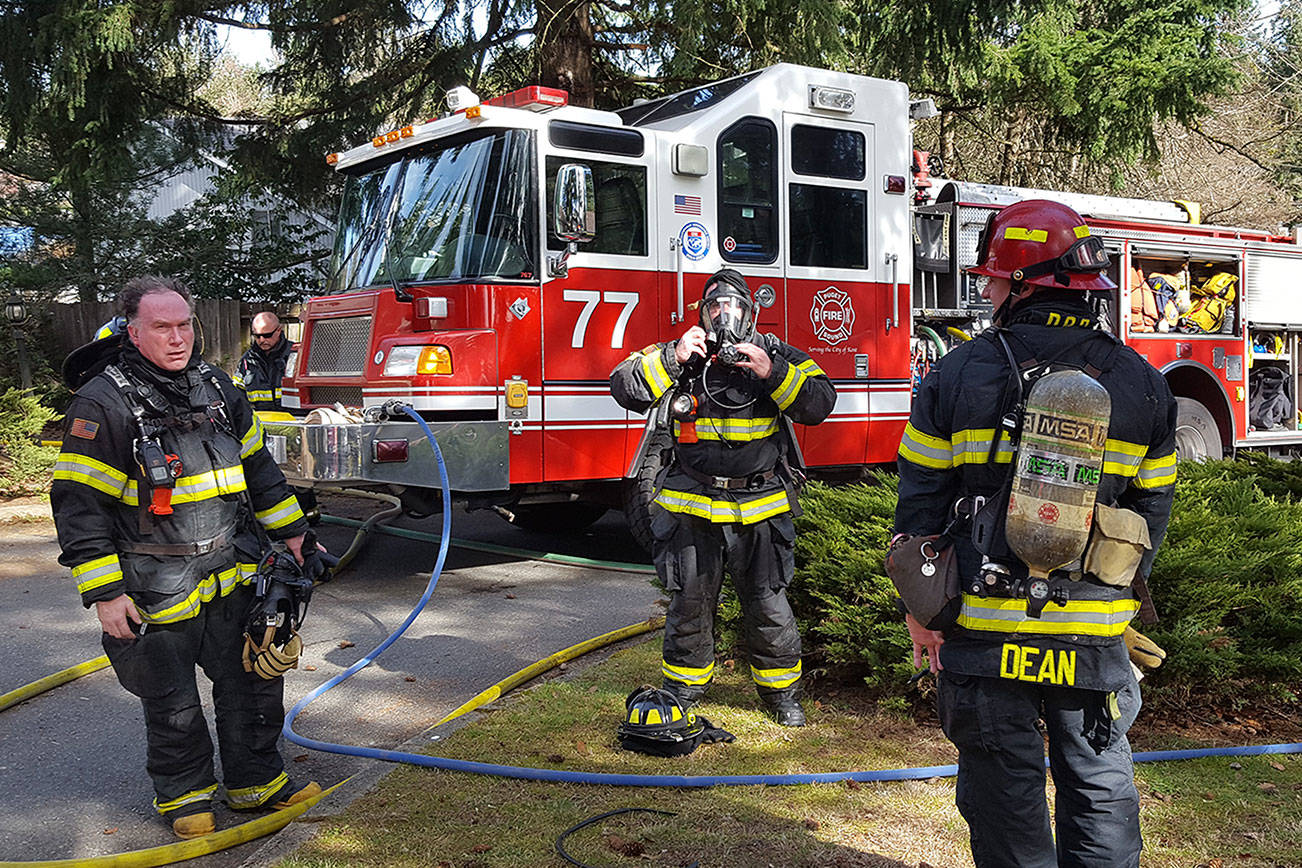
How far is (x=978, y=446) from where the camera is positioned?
2688 mm

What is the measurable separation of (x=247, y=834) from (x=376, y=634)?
2654 millimetres

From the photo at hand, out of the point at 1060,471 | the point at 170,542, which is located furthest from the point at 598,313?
the point at 1060,471

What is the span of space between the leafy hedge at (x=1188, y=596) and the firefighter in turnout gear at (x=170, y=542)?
2.17 metres

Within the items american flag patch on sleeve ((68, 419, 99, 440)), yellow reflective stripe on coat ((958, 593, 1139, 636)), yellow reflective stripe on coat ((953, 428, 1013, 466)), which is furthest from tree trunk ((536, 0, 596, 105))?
yellow reflective stripe on coat ((958, 593, 1139, 636))

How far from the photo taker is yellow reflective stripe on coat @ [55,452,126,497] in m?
3.64

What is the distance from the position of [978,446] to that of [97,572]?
2697 mm

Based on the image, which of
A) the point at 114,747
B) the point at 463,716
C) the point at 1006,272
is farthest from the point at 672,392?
the point at 114,747

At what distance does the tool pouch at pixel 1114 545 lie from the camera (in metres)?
2.55

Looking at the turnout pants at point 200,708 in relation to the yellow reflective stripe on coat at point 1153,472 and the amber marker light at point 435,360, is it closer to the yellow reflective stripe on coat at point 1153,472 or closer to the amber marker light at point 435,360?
the amber marker light at point 435,360

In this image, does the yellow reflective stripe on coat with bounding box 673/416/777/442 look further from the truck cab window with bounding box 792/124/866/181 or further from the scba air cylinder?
the truck cab window with bounding box 792/124/866/181

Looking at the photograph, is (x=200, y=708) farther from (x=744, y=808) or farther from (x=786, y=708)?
(x=786, y=708)

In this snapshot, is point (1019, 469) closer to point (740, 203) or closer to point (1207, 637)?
point (1207, 637)

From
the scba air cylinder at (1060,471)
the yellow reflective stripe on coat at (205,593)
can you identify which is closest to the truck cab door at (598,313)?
the yellow reflective stripe on coat at (205,593)

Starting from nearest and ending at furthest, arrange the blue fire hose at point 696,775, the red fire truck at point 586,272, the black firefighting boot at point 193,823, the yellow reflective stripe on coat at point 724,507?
the black firefighting boot at point 193,823
the blue fire hose at point 696,775
the yellow reflective stripe on coat at point 724,507
the red fire truck at point 586,272
